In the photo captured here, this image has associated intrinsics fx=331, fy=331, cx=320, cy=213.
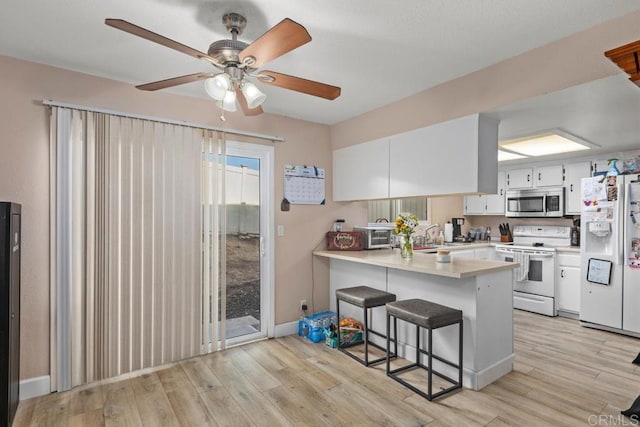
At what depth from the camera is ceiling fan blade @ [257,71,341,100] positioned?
1.84m

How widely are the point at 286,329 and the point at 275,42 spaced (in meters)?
2.95

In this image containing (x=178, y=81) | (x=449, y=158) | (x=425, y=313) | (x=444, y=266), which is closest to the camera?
(x=178, y=81)

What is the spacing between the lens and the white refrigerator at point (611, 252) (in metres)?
3.44

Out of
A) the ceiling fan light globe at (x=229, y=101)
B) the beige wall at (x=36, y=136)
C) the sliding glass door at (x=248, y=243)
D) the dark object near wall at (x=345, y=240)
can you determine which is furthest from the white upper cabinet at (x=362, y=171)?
the ceiling fan light globe at (x=229, y=101)

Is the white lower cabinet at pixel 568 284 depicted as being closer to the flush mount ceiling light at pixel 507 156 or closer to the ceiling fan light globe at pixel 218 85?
the flush mount ceiling light at pixel 507 156

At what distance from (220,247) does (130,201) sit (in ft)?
2.79

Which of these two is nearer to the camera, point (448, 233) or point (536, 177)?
point (536, 177)

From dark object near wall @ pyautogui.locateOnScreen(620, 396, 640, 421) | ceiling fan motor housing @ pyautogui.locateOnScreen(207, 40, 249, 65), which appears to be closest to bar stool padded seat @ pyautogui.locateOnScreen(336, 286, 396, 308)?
dark object near wall @ pyautogui.locateOnScreen(620, 396, 640, 421)

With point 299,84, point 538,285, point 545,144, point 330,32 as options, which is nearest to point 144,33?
point 299,84

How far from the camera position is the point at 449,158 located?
2.78m

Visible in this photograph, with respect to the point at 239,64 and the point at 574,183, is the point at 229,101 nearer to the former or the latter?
the point at 239,64

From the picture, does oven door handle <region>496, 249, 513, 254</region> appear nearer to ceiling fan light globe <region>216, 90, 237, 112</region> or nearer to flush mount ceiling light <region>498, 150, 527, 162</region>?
flush mount ceiling light <region>498, 150, 527, 162</region>

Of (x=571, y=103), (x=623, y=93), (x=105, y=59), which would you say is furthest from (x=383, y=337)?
(x=105, y=59)

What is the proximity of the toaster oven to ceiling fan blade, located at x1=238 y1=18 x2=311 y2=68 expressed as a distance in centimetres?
Answer: 253
